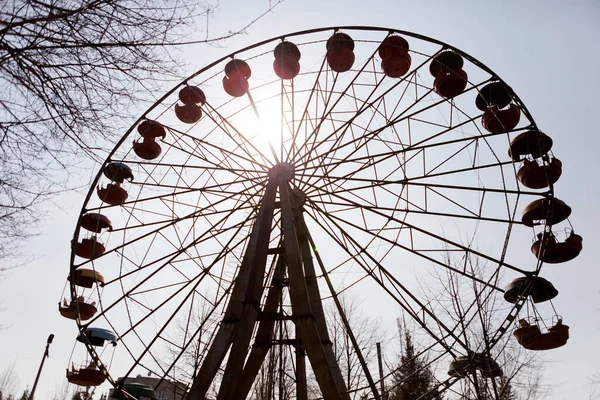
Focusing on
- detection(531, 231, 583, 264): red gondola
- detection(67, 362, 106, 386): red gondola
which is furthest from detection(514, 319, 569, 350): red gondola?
detection(67, 362, 106, 386): red gondola

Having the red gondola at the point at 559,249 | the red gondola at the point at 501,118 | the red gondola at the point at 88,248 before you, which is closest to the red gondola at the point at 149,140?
the red gondola at the point at 88,248

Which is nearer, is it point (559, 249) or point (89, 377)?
point (559, 249)

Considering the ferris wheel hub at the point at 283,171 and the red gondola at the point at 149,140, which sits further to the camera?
the red gondola at the point at 149,140

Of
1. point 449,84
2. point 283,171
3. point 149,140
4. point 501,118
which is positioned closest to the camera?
point 449,84

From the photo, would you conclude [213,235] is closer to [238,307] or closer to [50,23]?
[238,307]

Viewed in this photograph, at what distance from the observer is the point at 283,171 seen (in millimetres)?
13023

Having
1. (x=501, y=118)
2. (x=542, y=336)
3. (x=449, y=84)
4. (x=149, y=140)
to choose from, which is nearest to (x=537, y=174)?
(x=501, y=118)

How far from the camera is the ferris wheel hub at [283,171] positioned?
42.3ft

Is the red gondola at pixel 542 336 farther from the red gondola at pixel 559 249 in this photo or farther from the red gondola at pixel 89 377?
the red gondola at pixel 89 377

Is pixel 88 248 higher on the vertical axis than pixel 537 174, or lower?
lower

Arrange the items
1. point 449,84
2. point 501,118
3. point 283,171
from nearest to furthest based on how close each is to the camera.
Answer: point 449,84
point 283,171
point 501,118

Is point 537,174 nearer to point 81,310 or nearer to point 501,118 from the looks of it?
point 501,118

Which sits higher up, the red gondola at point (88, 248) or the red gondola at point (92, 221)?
the red gondola at point (92, 221)

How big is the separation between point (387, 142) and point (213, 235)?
6243 millimetres
